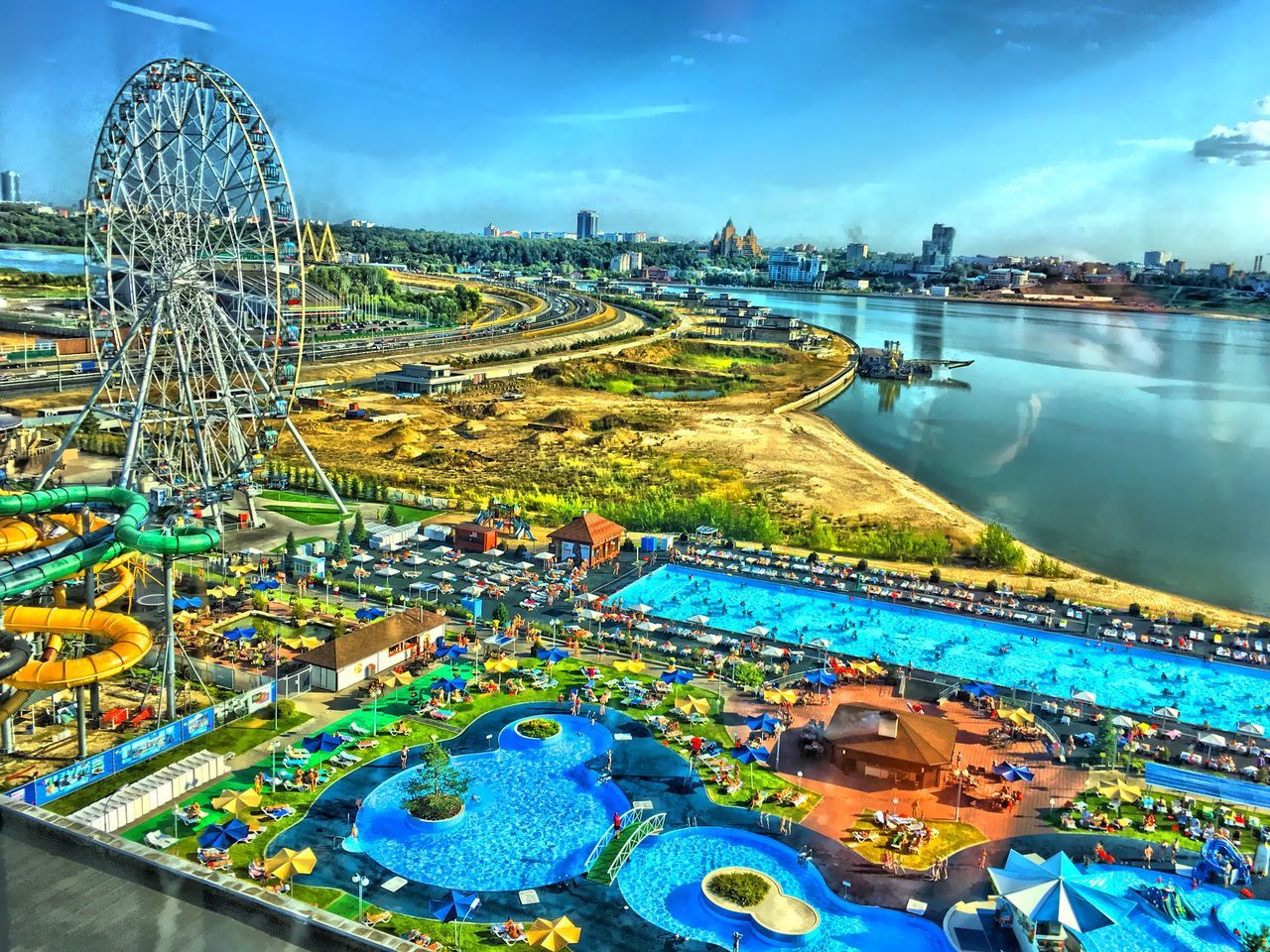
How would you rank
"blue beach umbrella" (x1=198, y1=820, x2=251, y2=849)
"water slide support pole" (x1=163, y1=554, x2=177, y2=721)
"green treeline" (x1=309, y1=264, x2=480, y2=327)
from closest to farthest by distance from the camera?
"blue beach umbrella" (x1=198, y1=820, x2=251, y2=849), "water slide support pole" (x1=163, y1=554, x2=177, y2=721), "green treeline" (x1=309, y1=264, x2=480, y2=327)

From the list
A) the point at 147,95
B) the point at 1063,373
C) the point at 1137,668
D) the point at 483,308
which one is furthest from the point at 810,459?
the point at 483,308

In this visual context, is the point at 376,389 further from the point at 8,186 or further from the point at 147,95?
the point at 8,186

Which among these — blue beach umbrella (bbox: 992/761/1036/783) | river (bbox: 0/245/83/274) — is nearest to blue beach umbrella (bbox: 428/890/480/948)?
blue beach umbrella (bbox: 992/761/1036/783)

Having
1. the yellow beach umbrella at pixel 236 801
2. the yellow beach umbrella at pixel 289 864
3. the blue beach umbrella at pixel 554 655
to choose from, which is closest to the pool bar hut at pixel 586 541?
the blue beach umbrella at pixel 554 655

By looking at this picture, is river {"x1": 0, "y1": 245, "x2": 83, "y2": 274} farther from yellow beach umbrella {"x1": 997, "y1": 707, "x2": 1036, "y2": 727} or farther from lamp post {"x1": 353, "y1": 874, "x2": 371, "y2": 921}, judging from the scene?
yellow beach umbrella {"x1": 997, "y1": 707, "x2": 1036, "y2": 727}

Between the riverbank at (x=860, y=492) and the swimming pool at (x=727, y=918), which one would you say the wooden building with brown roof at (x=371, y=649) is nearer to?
the swimming pool at (x=727, y=918)

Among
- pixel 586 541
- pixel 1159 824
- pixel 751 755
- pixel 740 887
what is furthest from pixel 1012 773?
pixel 586 541
